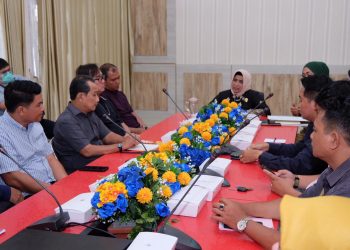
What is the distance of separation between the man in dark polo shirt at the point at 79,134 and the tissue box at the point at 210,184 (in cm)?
Answer: 98

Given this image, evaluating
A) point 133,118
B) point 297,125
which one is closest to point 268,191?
point 297,125

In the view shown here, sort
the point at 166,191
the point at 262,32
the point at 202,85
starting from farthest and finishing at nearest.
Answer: the point at 202,85, the point at 262,32, the point at 166,191

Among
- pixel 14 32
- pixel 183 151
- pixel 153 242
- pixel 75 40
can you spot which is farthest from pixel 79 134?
pixel 75 40

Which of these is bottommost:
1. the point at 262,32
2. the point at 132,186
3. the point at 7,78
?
the point at 132,186

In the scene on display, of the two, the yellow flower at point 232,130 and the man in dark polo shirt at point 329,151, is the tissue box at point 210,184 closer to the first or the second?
the man in dark polo shirt at point 329,151

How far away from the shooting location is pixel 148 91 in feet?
20.8

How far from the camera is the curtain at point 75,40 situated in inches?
183

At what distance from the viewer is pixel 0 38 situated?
4.07 meters

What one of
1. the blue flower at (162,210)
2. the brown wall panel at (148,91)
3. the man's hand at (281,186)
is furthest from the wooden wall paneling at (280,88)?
the blue flower at (162,210)

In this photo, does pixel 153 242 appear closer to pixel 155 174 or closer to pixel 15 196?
pixel 155 174

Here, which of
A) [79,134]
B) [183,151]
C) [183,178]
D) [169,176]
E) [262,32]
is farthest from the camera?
[262,32]

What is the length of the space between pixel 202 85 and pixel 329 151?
4797 millimetres

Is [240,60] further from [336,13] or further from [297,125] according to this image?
[297,125]

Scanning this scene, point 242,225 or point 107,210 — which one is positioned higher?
point 107,210
